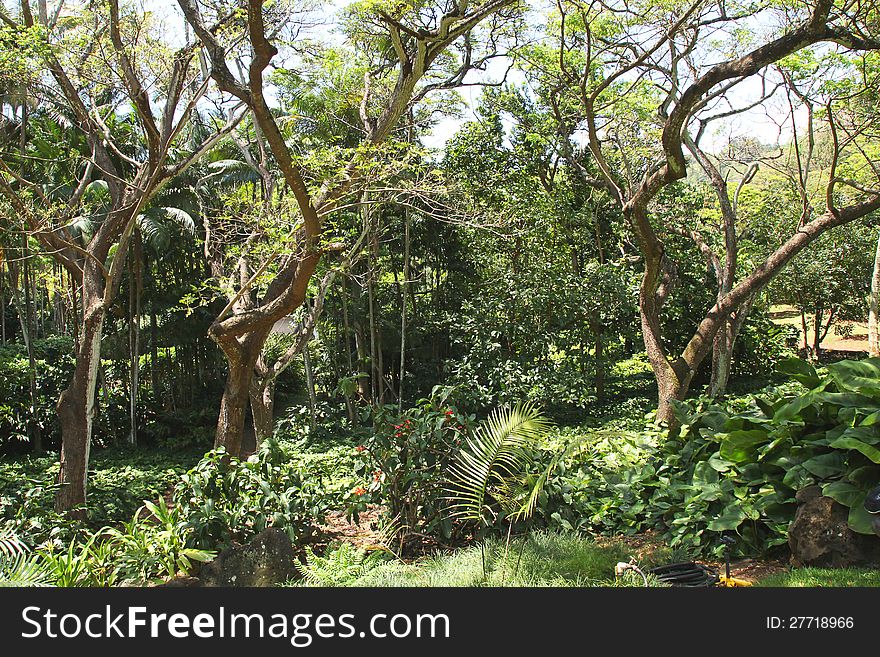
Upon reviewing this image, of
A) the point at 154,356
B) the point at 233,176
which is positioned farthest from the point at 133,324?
the point at 233,176

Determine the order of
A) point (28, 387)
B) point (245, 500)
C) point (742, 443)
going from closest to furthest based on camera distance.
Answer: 1. point (742, 443)
2. point (245, 500)
3. point (28, 387)

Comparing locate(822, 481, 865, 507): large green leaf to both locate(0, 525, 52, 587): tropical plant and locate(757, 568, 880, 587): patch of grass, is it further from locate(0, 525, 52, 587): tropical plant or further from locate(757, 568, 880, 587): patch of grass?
locate(0, 525, 52, 587): tropical plant

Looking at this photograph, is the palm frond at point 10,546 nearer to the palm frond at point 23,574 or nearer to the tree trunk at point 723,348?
the palm frond at point 23,574

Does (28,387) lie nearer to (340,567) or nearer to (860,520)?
(340,567)

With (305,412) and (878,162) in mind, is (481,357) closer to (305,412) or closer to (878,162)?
(305,412)

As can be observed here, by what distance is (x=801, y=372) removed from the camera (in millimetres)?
4125

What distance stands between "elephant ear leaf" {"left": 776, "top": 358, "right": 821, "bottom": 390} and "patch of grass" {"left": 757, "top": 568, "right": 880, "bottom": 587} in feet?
4.01

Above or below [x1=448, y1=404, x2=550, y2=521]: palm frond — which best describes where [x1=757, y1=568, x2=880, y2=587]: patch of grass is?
below

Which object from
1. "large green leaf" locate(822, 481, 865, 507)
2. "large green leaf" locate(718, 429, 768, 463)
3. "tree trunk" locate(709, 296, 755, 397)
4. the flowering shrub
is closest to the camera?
"large green leaf" locate(822, 481, 865, 507)

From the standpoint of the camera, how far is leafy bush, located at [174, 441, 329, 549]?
171 inches

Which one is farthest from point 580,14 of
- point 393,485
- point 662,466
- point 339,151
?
point 393,485

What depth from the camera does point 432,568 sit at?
12.3 ft

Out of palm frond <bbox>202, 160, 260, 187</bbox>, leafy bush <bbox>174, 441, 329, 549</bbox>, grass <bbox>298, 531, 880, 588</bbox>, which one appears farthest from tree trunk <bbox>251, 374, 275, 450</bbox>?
palm frond <bbox>202, 160, 260, 187</bbox>

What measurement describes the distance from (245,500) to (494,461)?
182 cm
